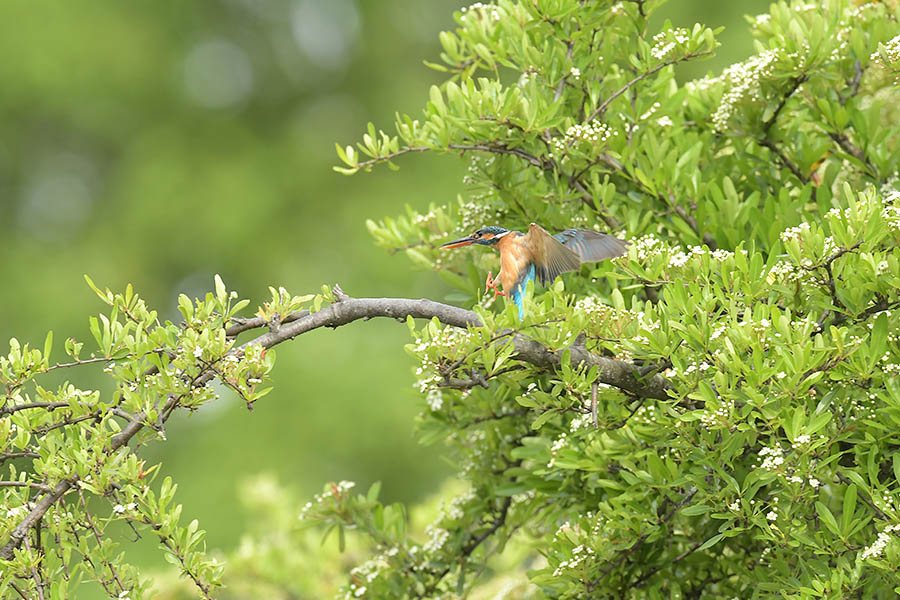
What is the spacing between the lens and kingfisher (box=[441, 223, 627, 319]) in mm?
2268

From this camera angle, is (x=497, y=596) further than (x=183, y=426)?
No

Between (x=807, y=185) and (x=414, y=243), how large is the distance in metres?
1.12

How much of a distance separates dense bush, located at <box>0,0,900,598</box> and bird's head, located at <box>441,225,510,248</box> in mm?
154

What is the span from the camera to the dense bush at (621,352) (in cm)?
187

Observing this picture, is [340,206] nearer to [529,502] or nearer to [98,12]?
[98,12]

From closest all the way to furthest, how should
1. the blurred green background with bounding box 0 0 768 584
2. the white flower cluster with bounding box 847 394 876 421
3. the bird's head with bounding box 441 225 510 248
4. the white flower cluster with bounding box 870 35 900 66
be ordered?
1. the white flower cluster with bounding box 847 394 876 421
2. the white flower cluster with bounding box 870 35 900 66
3. the bird's head with bounding box 441 225 510 248
4. the blurred green background with bounding box 0 0 768 584

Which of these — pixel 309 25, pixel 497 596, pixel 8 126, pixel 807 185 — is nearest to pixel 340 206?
pixel 309 25

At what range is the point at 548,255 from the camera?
229 cm

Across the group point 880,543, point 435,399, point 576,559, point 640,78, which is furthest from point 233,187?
point 880,543

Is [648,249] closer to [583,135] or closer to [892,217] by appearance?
[583,135]

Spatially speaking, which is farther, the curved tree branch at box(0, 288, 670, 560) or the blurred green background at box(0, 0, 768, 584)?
the blurred green background at box(0, 0, 768, 584)

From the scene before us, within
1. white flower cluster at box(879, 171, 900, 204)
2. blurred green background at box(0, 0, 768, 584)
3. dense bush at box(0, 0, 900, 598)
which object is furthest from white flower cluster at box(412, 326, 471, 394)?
blurred green background at box(0, 0, 768, 584)

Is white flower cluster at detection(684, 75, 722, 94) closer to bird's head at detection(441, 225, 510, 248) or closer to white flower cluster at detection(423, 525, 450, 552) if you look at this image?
bird's head at detection(441, 225, 510, 248)

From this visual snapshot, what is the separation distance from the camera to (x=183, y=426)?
30.2 feet
